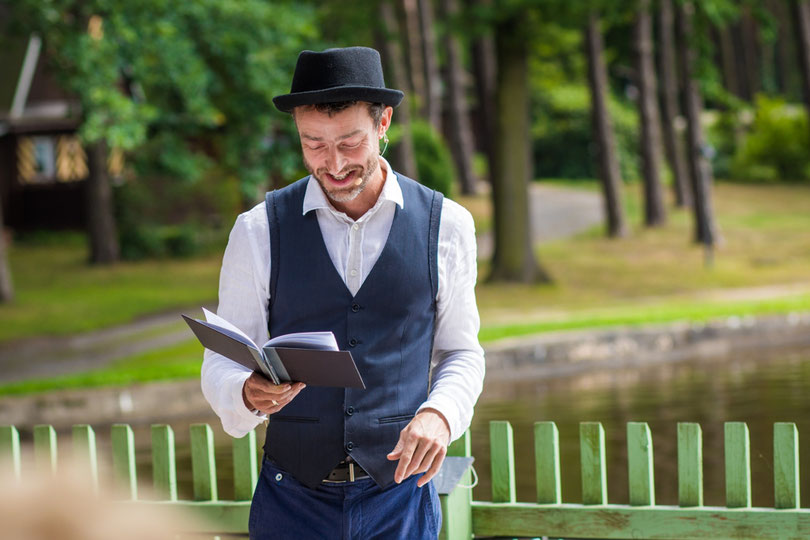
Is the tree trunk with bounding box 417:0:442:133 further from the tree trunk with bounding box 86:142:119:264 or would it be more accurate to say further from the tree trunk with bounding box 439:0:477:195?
the tree trunk with bounding box 86:142:119:264

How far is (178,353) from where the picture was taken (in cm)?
1310

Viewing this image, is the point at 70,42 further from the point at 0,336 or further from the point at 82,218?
the point at 82,218

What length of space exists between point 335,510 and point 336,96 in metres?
0.94

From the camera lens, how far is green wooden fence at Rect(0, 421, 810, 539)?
11.8ft

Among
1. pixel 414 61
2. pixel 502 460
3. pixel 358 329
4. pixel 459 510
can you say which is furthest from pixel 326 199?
pixel 414 61

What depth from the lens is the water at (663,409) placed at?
7.50m

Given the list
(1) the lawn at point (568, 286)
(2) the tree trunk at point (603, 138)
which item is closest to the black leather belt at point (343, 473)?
(1) the lawn at point (568, 286)

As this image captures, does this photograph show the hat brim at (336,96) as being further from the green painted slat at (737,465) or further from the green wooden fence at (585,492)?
the green painted slat at (737,465)

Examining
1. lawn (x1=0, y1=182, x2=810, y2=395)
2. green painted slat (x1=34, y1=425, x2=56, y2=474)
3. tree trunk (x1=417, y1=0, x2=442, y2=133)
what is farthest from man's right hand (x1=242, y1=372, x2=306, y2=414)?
tree trunk (x1=417, y1=0, x2=442, y2=133)

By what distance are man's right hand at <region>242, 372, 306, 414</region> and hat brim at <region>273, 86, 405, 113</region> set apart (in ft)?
2.02

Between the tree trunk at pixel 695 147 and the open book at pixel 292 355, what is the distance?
21.2 m

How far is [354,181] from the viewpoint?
2.59 metres

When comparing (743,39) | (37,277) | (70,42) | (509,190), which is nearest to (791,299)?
(509,190)

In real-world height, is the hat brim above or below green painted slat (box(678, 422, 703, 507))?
above
